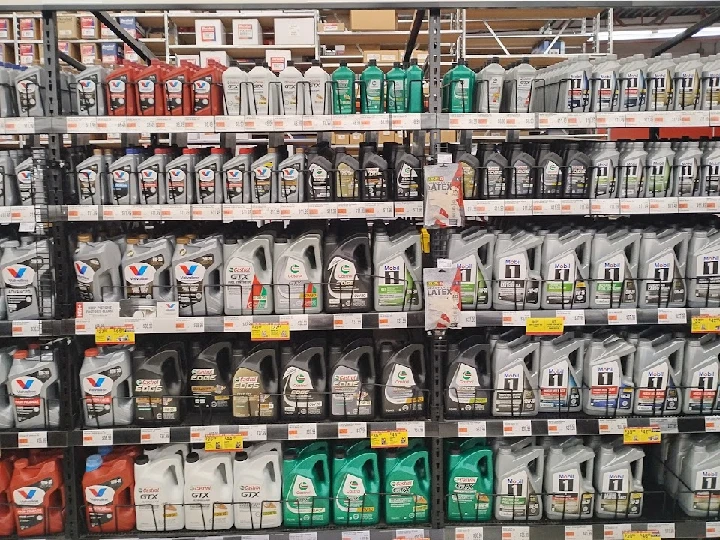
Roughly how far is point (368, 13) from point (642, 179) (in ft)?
15.1

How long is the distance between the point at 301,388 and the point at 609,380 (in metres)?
1.30

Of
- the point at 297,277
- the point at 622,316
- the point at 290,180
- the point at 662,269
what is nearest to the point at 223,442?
the point at 297,277

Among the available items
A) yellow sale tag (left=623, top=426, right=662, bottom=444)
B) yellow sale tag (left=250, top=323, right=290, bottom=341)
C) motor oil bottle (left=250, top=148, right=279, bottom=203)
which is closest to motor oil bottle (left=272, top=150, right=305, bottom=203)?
motor oil bottle (left=250, top=148, right=279, bottom=203)

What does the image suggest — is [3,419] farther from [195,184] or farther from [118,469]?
[195,184]

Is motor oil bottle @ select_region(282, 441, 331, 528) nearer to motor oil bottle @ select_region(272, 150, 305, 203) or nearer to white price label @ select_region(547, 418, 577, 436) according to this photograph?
white price label @ select_region(547, 418, 577, 436)

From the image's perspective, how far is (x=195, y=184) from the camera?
243 cm

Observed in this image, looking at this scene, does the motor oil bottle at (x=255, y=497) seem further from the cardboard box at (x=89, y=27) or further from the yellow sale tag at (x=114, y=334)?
the cardboard box at (x=89, y=27)

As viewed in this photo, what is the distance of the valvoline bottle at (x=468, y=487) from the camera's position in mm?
2428

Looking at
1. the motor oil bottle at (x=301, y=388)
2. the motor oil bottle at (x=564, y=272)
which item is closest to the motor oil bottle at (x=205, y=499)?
the motor oil bottle at (x=301, y=388)

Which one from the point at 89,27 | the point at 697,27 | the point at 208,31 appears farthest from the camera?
the point at 89,27

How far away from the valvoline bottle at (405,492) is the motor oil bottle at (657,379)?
97 centimetres

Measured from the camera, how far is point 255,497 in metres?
2.40

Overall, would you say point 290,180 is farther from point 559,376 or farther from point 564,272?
point 559,376

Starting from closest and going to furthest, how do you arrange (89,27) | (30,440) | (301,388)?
(30,440)
(301,388)
(89,27)
